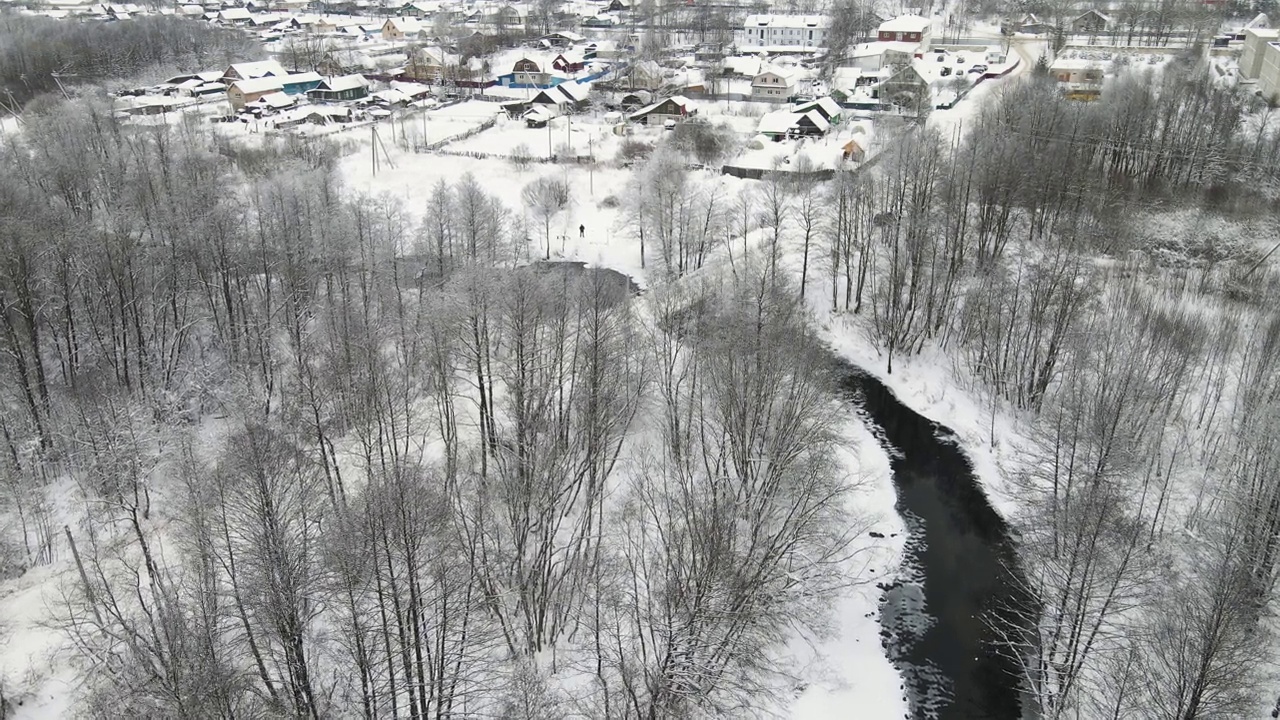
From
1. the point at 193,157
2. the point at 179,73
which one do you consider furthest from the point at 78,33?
the point at 193,157

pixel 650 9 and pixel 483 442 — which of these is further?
pixel 650 9

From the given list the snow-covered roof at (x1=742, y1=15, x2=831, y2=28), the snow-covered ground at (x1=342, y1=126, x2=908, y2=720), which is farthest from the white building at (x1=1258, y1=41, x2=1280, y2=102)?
the snow-covered roof at (x1=742, y1=15, x2=831, y2=28)

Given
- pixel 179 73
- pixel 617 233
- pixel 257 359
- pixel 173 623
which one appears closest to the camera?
pixel 173 623

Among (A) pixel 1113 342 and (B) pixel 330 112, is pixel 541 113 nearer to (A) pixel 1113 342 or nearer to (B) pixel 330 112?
(B) pixel 330 112

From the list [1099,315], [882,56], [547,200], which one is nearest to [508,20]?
[882,56]

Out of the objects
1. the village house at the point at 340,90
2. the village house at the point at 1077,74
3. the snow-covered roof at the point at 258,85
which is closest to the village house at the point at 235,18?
the snow-covered roof at the point at 258,85

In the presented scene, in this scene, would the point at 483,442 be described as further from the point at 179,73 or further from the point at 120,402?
the point at 179,73

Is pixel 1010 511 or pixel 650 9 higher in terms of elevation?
pixel 650 9
